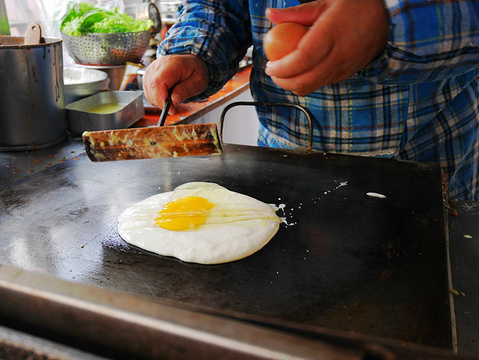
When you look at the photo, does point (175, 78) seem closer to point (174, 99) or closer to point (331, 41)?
point (174, 99)

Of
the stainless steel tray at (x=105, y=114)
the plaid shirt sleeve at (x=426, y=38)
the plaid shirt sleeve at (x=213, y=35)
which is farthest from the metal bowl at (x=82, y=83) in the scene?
the plaid shirt sleeve at (x=426, y=38)

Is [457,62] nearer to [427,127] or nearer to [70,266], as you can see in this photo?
[427,127]

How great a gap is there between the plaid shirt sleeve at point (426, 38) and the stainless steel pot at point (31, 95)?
135 cm

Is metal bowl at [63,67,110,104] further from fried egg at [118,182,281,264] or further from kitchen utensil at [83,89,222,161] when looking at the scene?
fried egg at [118,182,281,264]

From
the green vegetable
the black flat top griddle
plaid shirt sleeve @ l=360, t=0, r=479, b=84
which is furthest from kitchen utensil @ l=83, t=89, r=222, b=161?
the green vegetable

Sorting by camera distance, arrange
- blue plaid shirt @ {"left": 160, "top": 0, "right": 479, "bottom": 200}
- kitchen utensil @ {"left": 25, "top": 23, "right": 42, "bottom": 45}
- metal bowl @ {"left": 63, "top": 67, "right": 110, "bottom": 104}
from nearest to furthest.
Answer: blue plaid shirt @ {"left": 160, "top": 0, "right": 479, "bottom": 200} → kitchen utensil @ {"left": 25, "top": 23, "right": 42, "bottom": 45} → metal bowl @ {"left": 63, "top": 67, "right": 110, "bottom": 104}

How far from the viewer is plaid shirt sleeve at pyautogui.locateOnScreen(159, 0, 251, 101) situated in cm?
179

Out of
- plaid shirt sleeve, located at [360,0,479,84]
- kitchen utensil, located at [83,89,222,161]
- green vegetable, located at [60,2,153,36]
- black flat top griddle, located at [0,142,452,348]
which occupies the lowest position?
black flat top griddle, located at [0,142,452,348]

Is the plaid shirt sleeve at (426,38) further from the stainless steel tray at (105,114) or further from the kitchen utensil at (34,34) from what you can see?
the kitchen utensil at (34,34)

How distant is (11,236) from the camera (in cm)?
118

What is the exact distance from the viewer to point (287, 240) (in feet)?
3.90

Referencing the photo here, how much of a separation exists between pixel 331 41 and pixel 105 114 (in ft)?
4.20

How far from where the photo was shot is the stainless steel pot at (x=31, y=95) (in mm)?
1759

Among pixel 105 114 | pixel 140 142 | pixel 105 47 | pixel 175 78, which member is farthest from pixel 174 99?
pixel 105 47
